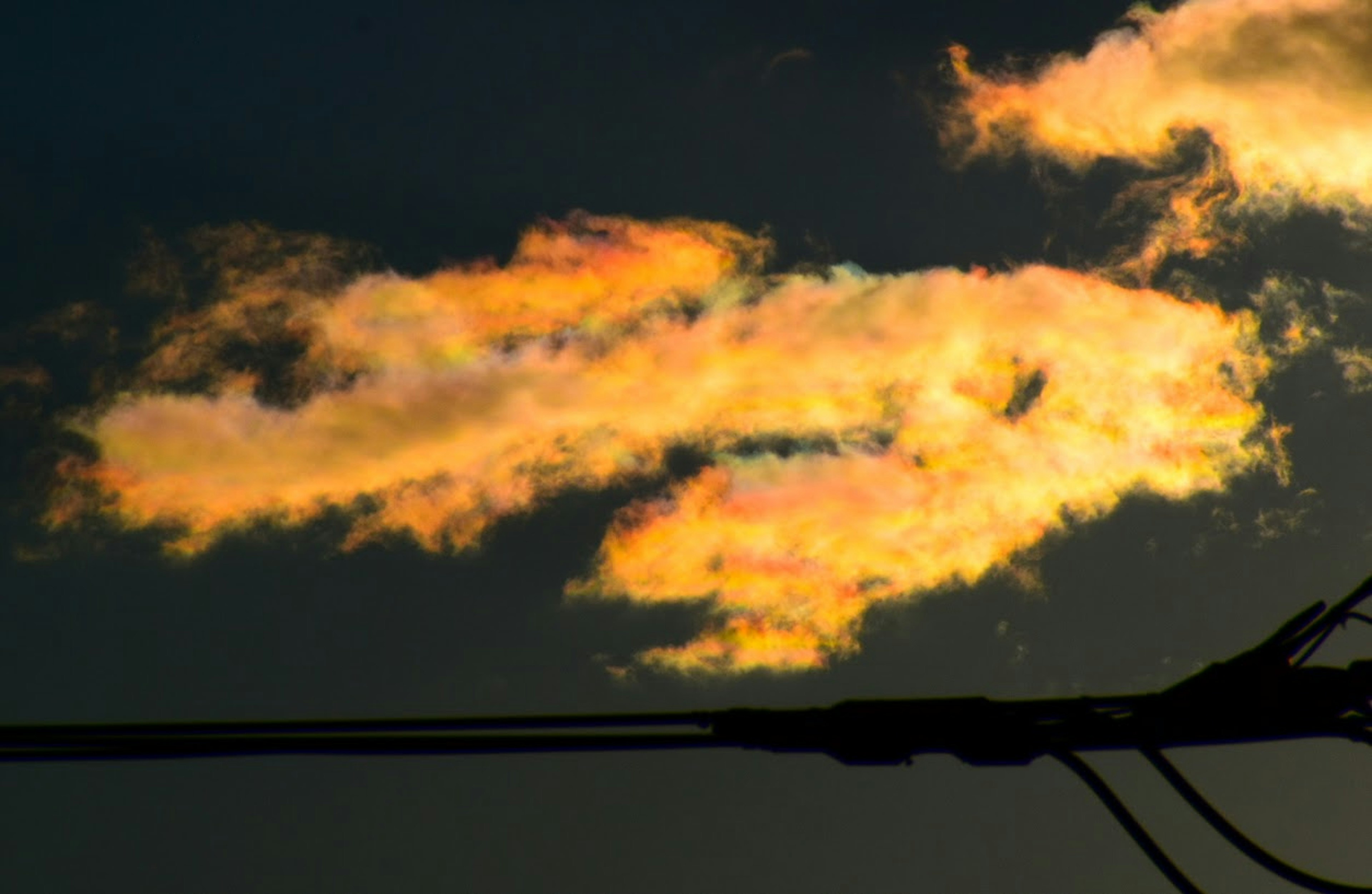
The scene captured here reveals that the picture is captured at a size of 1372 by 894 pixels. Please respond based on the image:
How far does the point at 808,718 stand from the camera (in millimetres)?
10367

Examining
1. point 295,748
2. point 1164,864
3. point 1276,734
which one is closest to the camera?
point 295,748

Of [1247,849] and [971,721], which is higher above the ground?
[971,721]

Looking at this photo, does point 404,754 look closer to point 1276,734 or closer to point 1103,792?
point 1103,792

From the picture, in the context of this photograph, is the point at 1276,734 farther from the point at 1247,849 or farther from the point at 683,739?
the point at 683,739

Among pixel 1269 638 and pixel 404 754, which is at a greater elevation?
pixel 1269 638

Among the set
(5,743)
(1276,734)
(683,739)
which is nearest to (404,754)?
(683,739)

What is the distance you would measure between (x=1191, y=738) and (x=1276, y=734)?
25.3 inches

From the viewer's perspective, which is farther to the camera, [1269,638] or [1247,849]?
[1269,638]

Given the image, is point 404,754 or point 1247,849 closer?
point 404,754

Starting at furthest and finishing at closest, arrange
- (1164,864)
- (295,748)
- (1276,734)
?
(1276,734), (1164,864), (295,748)

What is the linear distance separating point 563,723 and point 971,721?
2.42 meters

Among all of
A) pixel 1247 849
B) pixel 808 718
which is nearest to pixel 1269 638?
pixel 1247 849

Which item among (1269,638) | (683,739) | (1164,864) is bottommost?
(1164,864)

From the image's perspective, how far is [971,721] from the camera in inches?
417
